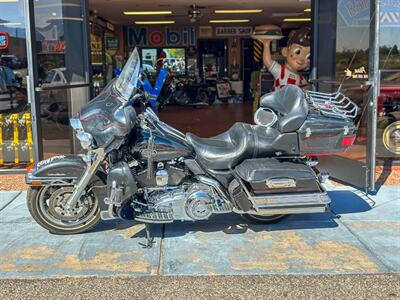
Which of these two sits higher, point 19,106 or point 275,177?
point 19,106

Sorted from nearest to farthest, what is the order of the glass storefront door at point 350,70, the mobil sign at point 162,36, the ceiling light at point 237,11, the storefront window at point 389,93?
A: 1. the glass storefront door at point 350,70
2. the storefront window at point 389,93
3. the ceiling light at point 237,11
4. the mobil sign at point 162,36

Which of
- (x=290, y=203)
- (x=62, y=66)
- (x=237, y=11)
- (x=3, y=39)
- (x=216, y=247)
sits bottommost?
(x=216, y=247)

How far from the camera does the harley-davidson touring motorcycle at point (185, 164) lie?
4.07 m

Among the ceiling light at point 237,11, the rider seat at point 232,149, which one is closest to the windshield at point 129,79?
the rider seat at point 232,149

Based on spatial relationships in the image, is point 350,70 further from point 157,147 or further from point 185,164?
point 157,147

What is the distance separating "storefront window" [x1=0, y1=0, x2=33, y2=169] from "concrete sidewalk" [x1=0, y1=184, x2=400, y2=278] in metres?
2.14

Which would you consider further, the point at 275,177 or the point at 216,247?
the point at 216,247

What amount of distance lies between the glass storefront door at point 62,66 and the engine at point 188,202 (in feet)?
9.20

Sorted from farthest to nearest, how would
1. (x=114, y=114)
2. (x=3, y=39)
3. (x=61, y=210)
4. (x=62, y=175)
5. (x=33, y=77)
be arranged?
(x=3, y=39) → (x=33, y=77) → (x=61, y=210) → (x=62, y=175) → (x=114, y=114)

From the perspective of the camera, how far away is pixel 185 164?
422 cm

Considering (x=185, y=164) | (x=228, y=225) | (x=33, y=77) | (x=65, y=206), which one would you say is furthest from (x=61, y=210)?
(x=33, y=77)

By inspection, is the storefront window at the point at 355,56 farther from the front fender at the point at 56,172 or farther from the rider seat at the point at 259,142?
the front fender at the point at 56,172

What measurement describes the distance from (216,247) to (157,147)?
98 centimetres

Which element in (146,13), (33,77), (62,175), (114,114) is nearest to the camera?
(114,114)
